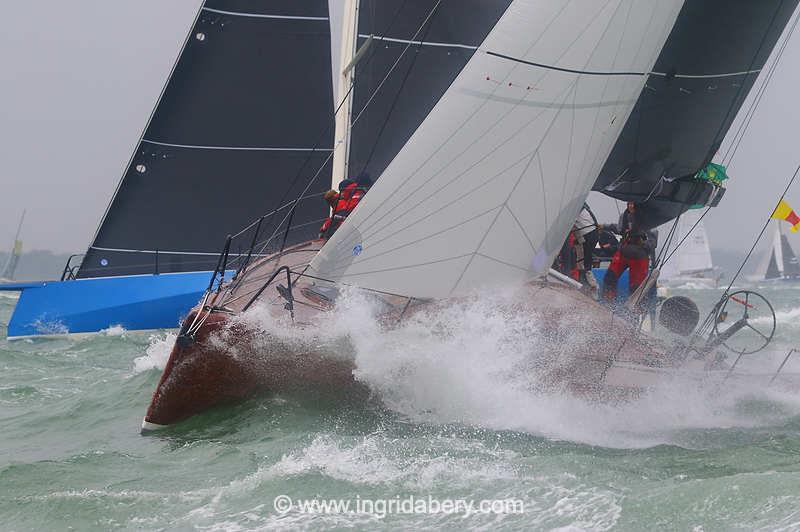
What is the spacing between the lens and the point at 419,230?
550 centimetres

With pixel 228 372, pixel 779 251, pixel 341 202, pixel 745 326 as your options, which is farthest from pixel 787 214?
pixel 779 251

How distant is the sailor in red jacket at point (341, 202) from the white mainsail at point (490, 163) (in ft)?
6.30

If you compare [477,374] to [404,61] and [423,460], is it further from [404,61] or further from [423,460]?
[404,61]

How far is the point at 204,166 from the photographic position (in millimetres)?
11703

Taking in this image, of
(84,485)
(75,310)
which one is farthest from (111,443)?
(75,310)

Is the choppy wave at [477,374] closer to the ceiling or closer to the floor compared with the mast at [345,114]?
closer to the floor

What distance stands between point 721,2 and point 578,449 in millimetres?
3729

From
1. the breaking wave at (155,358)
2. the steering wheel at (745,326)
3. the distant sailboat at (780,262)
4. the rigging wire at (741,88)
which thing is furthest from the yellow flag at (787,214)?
the distant sailboat at (780,262)

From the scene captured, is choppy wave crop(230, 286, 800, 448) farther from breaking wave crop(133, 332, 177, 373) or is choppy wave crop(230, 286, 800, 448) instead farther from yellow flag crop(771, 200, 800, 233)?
yellow flag crop(771, 200, 800, 233)

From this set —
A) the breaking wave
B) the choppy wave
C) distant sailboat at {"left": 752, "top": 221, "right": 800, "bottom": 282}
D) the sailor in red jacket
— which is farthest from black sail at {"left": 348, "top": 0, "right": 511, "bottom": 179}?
distant sailboat at {"left": 752, "top": 221, "right": 800, "bottom": 282}

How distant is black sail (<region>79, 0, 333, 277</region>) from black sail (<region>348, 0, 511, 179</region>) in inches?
61.5

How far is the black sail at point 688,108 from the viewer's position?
24.1ft

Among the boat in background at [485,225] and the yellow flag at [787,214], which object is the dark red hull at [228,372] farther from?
the yellow flag at [787,214]

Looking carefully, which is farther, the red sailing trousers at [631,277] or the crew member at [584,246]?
the crew member at [584,246]
